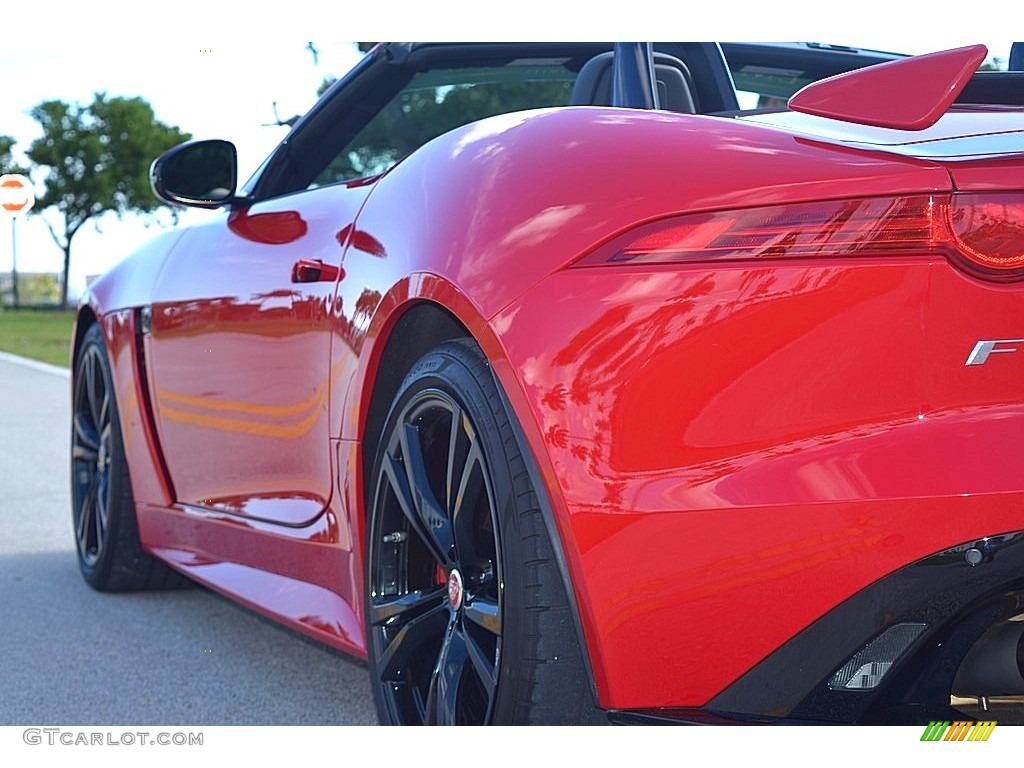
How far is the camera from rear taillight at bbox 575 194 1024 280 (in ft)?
6.37

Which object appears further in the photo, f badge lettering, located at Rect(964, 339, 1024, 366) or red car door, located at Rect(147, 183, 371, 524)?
red car door, located at Rect(147, 183, 371, 524)

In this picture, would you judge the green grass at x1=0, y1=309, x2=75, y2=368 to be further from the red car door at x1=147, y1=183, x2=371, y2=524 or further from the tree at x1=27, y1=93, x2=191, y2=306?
the red car door at x1=147, y1=183, x2=371, y2=524

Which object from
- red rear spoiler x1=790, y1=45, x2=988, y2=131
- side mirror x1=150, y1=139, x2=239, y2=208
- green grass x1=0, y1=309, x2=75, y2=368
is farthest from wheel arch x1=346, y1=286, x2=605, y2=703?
green grass x1=0, y1=309, x2=75, y2=368

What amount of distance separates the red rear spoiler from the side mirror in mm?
1965

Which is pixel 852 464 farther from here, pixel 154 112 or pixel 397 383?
pixel 154 112

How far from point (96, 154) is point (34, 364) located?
968 inches

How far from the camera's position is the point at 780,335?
196cm

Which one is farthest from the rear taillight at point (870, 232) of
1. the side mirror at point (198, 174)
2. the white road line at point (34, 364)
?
the white road line at point (34, 364)

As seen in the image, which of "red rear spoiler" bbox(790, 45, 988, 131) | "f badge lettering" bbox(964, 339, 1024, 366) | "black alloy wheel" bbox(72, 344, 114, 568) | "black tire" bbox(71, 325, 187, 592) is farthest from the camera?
"black alloy wheel" bbox(72, 344, 114, 568)

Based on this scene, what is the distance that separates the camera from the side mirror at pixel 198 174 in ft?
12.3

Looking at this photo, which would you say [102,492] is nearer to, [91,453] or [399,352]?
[91,453]

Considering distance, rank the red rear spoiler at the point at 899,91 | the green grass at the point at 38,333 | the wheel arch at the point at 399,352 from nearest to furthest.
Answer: the red rear spoiler at the point at 899,91, the wheel arch at the point at 399,352, the green grass at the point at 38,333

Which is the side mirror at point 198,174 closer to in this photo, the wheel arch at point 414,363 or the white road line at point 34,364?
the wheel arch at point 414,363
